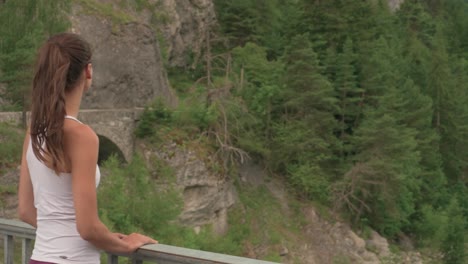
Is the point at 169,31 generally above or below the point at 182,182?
above

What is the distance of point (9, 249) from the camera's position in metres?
4.21

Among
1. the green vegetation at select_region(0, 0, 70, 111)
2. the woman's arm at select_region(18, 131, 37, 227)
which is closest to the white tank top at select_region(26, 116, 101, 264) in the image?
the woman's arm at select_region(18, 131, 37, 227)

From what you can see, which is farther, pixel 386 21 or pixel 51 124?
pixel 386 21

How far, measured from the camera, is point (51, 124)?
297cm

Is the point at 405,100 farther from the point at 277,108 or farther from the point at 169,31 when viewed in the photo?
the point at 169,31

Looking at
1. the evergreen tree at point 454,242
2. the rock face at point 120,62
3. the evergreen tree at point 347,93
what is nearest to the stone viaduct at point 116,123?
the rock face at point 120,62

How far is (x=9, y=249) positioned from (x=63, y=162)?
4.85 feet

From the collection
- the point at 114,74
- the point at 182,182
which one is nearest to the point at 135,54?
the point at 114,74

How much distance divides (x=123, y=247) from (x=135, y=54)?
25.7m

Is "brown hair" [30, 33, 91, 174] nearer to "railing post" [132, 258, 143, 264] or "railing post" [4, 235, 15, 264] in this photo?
"railing post" [132, 258, 143, 264]

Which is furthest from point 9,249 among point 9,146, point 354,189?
point 354,189

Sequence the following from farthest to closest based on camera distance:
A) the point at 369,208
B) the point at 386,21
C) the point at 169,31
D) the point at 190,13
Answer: the point at 386,21, the point at 190,13, the point at 169,31, the point at 369,208

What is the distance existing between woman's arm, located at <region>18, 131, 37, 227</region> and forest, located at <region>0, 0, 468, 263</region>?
23772mm

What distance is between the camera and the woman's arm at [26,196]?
328 cm
